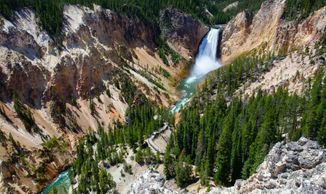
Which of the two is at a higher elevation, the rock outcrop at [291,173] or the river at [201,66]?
the rock outcrop at [291,173]

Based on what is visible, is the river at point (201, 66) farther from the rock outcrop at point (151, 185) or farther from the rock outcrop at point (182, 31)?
the rock outcrop at point (151, 185)

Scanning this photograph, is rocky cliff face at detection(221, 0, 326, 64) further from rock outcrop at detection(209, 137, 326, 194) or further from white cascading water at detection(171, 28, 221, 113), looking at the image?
rock outcrop at detection(209, 137, 326, 194)

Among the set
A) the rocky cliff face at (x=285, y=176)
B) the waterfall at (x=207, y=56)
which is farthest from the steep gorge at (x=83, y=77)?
the rocky cliff face at (x=285, y=176)

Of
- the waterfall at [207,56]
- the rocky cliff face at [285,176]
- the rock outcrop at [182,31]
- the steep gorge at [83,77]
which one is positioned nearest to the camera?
the rocky cliff face at [285,176]

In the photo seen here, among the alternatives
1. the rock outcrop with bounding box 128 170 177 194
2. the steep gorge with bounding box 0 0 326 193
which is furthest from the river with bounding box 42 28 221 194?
the rock outcrop with bounding box 128 170 177 194

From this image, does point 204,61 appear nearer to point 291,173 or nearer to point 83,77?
point 83,77

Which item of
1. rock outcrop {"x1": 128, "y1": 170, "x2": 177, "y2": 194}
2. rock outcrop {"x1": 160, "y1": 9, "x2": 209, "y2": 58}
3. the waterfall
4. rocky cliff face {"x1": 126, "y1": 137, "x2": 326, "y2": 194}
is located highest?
rock outcrop {"x1": 128, "y1": 170, "x2": 177, "y2": 194}
